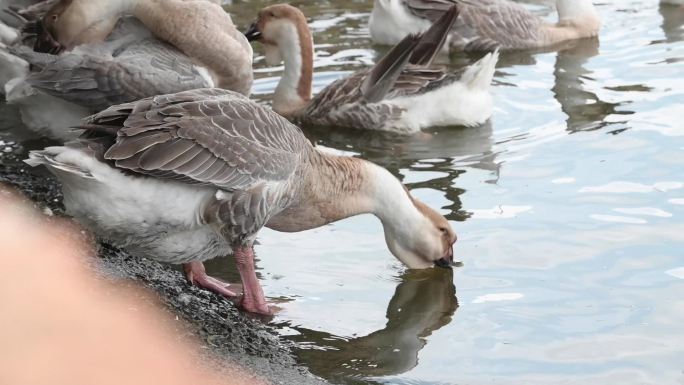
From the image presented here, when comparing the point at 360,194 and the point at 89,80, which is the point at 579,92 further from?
the point at 89,80

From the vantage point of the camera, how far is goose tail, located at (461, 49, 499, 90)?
9.48 meters

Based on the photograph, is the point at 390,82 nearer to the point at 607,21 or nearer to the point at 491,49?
the point at 491,49

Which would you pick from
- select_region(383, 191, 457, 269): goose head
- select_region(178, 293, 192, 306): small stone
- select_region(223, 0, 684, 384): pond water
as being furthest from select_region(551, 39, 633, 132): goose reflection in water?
select_region(178, 293, 192, 306): small stone

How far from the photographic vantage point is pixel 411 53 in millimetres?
9320

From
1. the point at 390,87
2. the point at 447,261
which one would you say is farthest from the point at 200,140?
the point at 390,87

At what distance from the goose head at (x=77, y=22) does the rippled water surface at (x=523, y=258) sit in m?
2.25

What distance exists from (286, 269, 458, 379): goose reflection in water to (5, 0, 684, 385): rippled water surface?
0.01 metres

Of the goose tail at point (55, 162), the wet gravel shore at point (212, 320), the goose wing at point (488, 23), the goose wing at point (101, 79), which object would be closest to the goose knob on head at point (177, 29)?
the goose wing at point (101, 79)

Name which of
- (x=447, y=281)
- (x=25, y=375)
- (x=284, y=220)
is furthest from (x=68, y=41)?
(x=25, y=375)

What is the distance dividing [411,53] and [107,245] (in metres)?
3.81

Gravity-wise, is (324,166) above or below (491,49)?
above

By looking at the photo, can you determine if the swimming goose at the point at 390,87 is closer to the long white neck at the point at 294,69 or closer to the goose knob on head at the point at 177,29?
the long white neck at the point at 294,69

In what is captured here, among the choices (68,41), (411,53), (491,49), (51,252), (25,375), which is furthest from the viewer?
(491,49)

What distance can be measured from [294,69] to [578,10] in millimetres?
3925
